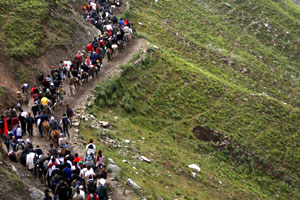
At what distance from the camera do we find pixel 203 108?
3969 cm

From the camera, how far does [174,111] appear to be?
1491 inches

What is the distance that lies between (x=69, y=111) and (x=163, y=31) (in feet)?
88.2

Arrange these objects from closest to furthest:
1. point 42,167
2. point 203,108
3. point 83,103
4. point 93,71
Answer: point 42,167, point 83,103, point 93,71, point 203,108

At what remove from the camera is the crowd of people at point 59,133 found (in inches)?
784

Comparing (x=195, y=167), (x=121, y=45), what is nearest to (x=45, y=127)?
(x=195, y=167)

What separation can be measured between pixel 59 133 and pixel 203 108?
59.4ft

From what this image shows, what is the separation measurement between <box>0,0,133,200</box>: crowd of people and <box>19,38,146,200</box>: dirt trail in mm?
340

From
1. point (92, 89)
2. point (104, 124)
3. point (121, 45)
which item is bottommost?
point (104, 124)

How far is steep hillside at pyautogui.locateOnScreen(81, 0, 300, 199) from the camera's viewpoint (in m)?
30.2

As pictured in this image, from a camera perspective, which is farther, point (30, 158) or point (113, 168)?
point (113, 168)

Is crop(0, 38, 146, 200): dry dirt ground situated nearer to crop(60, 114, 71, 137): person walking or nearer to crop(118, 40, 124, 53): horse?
crop(118, 40, 124, 53): horse

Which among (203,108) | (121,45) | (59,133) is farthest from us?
(121,45)

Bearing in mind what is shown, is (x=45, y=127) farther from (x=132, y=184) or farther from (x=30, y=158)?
(x=132, y=184)

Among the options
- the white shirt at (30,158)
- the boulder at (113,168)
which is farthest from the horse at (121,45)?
the white shirt at (30,158)
